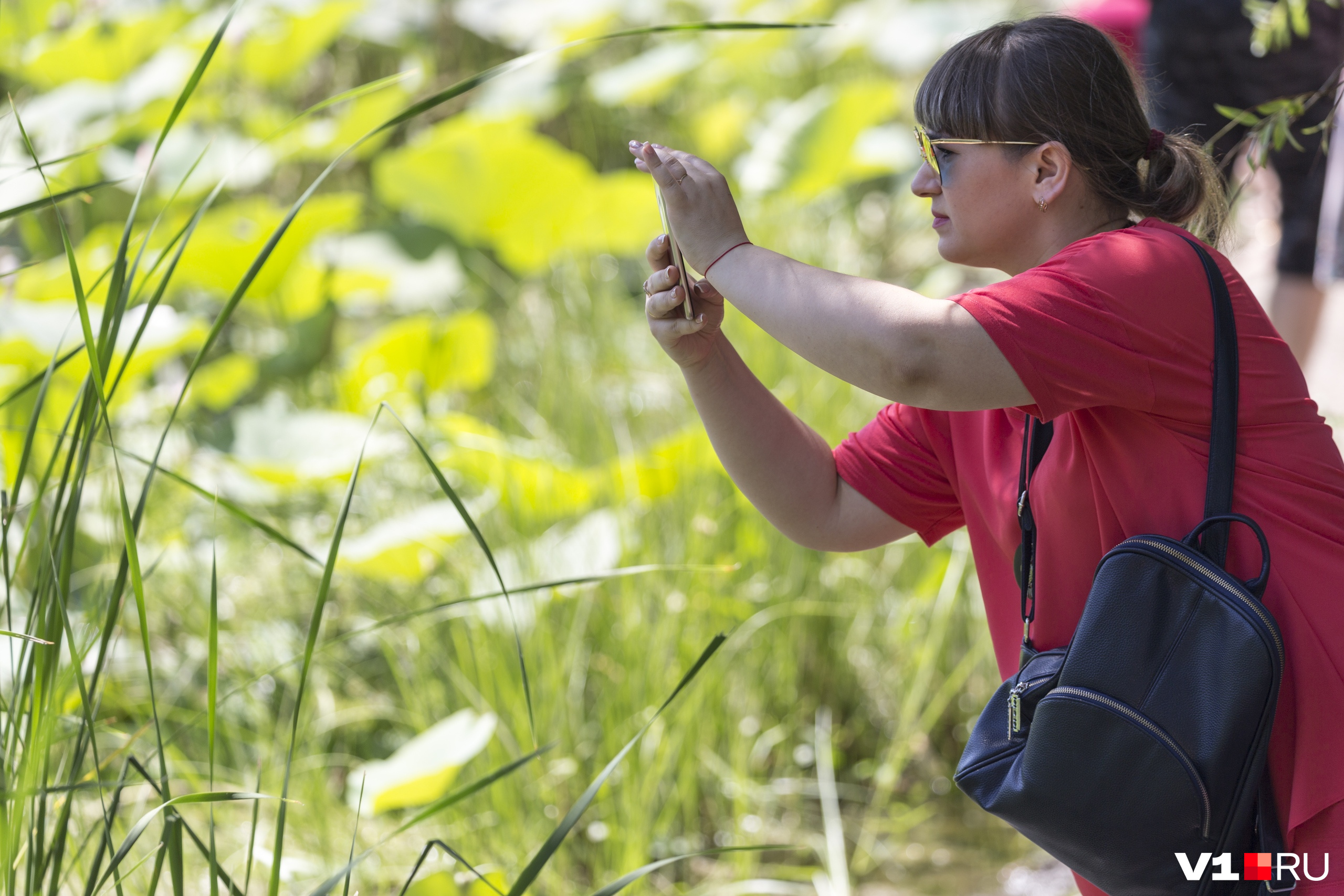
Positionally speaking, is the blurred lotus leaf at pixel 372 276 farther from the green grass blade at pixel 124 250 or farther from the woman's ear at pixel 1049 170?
the woman's ear at pixel 1049 170

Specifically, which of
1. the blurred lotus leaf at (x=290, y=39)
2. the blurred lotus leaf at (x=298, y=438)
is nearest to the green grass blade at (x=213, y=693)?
the blurred lotus leaf at (x=298, y=438)

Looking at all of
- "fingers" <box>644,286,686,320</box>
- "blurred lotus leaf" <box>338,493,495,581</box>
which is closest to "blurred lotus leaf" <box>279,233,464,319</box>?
"blurred lotus leaf" <box>338,493,495,581</box>

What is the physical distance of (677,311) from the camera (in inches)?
37.2

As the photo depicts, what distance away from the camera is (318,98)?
5.14 metres

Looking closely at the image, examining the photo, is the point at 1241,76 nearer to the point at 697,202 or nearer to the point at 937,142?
the point at 937,142

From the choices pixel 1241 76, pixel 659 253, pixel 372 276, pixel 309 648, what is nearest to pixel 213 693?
pixel 309 648

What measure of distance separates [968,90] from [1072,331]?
0.24 m

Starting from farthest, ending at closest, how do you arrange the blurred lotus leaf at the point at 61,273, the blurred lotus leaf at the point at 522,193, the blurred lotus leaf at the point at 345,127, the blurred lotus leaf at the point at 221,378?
1. the blurred lotus leaf at the point at 345,127
2. the blurred lotus leaf at the point at 522,193
3. the blurred lotus leaf at the point at 221,378
4. the blurred lotus leaf at the point at 61,273

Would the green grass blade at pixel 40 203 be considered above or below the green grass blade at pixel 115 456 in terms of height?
above

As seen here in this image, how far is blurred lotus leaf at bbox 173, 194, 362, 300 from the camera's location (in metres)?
2.58

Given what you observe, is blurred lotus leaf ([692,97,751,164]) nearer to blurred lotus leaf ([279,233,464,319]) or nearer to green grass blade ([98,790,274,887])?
blurred lotus leaf ([279,233,464,319])

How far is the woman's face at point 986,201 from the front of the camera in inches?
34.6

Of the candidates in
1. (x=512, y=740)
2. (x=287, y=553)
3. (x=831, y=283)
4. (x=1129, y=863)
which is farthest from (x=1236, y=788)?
(x=287, y=553)

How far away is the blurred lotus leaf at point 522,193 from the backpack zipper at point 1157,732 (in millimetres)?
2207
